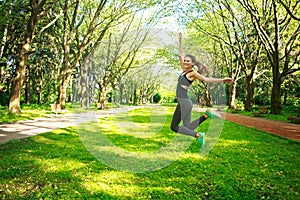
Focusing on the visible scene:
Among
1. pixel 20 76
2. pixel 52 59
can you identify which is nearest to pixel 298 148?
pixel 20 76

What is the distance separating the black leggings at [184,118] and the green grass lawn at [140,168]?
0.09 m

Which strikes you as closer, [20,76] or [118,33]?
[20,76]

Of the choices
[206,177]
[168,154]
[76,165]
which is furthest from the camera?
[168,154]

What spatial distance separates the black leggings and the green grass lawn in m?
0.09

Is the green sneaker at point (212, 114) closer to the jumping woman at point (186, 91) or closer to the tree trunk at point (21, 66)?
the jumping woman at point (186, 91)

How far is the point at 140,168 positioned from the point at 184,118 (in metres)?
4.05

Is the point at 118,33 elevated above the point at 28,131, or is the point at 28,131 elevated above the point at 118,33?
the point at 118,33

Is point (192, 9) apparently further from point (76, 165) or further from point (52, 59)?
point (52, 59)

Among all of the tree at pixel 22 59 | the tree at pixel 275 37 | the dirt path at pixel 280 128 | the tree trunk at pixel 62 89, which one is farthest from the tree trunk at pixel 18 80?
the tree at pixel 275 37

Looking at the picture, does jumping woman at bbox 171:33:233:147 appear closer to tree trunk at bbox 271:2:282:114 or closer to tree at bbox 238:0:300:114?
tree at bbox 238:0:300:114

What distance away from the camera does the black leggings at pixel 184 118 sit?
2.76 m

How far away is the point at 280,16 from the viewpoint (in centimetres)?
2334

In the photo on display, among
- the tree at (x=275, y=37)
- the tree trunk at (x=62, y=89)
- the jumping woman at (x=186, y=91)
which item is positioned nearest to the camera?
the jumping woman at (x=186, y=91)

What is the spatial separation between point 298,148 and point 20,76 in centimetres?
1571
